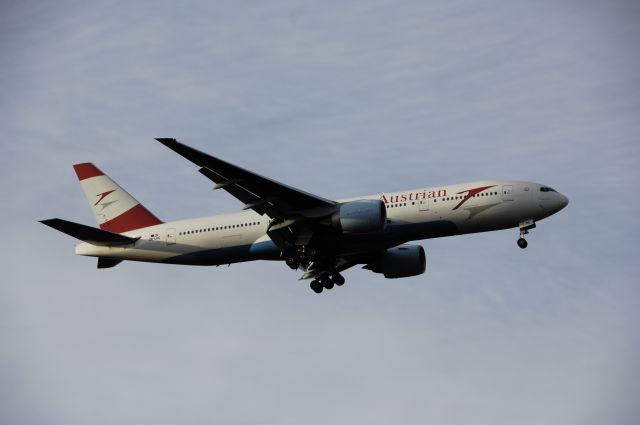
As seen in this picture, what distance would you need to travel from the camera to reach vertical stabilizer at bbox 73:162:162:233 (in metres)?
57.2

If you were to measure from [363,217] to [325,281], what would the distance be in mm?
7224

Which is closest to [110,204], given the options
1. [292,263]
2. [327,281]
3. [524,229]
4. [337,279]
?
[292,263]

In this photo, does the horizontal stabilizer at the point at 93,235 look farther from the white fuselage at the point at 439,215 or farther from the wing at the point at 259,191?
the wing at the point at 259,191

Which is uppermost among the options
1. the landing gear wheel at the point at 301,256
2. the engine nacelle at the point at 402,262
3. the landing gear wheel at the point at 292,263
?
the engine nacelle at the point at 402,262

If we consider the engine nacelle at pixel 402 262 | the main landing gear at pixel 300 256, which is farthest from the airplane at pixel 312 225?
the engine nacelle at pixel 402 262

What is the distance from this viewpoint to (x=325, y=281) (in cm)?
5488

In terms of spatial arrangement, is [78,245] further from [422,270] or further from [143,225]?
[422,270]

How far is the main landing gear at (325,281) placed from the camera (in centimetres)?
5472

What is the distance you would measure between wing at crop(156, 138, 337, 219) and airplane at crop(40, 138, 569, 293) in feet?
0.15

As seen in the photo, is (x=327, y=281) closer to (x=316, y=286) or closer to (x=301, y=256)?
(x=316, y=286)

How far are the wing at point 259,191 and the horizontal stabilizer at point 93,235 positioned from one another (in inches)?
335

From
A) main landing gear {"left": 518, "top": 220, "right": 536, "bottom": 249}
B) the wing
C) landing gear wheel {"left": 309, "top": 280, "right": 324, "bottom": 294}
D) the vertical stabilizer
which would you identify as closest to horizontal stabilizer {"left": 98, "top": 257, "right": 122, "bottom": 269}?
the vertical stabilizer

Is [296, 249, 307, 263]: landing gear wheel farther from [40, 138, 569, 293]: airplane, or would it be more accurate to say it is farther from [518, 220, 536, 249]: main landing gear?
Answer: [518, 220, 536, 249]: main landing gear

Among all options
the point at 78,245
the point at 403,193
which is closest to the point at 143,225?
the point at 78,245
